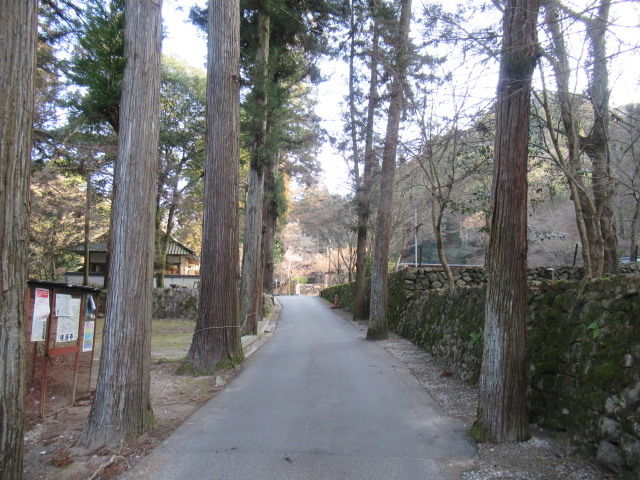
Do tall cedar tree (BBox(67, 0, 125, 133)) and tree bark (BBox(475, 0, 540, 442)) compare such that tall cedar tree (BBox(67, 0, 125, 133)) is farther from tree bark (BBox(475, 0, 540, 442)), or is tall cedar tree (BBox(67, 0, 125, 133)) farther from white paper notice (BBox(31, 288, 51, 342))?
tree bark (BBox(475, 0, 540, 442))

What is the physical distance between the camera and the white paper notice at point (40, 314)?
5.05 metres

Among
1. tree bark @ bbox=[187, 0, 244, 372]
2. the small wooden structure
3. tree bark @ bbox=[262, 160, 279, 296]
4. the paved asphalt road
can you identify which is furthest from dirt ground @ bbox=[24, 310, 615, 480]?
tree bark @ bbox=[262, 160, 279, 296]

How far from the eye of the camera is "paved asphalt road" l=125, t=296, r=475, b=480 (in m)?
4.20

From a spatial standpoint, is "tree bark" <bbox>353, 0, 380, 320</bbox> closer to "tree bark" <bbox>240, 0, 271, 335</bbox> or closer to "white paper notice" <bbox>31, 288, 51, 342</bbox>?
"tree bark" <bbox>240, 0, 271, 335</bbox>

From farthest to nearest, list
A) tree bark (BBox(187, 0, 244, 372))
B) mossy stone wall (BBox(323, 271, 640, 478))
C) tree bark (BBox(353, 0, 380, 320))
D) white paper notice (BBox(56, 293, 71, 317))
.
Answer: tree bark (BBox(353, 0, 380, 320))
tree bark (BBox(187, 0, 244, 372))
white paper notice (BBox(56, 293, 71, 317))
mossy stone wall (BBox(323, 271, 640, 478))

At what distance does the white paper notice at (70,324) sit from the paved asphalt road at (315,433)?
6.26ft

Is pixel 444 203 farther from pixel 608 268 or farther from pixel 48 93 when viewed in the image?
pixel 48 93

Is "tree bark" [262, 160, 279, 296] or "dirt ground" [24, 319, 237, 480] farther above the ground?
"tree bark" [262, 160, 279, 296]

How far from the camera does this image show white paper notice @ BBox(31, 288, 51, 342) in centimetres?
505

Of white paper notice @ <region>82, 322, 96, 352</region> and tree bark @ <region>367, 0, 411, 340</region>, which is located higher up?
tree bark @ <region>367, 0, 411, 340</region>

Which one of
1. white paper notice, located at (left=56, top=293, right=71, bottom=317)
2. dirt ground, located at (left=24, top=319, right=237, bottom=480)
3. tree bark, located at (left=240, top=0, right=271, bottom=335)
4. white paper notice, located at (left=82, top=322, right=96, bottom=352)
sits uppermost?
tree bark, located at (left=240, top=0, right=271, bottom=335)

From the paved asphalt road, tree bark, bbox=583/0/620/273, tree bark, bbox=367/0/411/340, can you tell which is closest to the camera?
the paved asphalt road

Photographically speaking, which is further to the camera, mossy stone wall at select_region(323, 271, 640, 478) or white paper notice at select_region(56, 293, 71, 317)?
white paper notice at select_region(56, 293, 71, 317)

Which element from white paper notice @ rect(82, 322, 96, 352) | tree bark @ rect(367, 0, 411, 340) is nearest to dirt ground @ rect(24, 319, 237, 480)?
white paper notice @ rect(82, 322, 96, 352)
